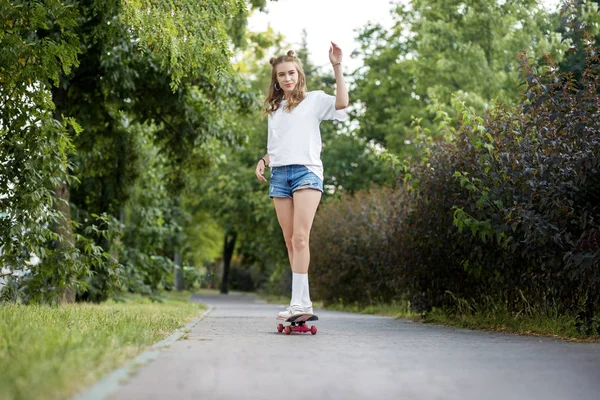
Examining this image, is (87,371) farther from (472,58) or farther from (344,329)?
(472,58)

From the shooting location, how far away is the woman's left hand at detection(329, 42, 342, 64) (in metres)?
7.10

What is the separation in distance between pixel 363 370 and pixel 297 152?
3.00 meters

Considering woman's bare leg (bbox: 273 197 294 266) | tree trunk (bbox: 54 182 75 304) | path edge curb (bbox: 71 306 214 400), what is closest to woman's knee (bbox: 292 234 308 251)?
woman's bare leg (bbox: 273 197 294 266)

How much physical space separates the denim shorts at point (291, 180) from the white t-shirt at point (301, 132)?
0.06 m

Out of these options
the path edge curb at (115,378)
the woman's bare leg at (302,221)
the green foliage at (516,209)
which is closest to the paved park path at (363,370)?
the path edge curb at (115,378)

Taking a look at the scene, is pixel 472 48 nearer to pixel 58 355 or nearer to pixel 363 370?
pixel 363 370

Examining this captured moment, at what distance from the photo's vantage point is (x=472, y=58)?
28.4 metres

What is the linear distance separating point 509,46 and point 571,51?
21.5m

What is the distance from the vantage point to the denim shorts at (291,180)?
7172 millimetres

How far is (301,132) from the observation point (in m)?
7.27

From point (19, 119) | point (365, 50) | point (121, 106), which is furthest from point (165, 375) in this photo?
point (365, 50)

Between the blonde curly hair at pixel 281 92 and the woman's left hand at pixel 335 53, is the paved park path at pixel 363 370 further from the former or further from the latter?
the woman's left hand at pixel 335 53

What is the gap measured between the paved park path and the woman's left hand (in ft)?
8.11

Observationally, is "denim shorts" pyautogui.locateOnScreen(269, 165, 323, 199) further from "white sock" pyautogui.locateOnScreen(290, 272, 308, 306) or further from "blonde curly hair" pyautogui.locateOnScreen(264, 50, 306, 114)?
"white sock" pyautogui.locateOnScreen(290, 272, 308, 306)
